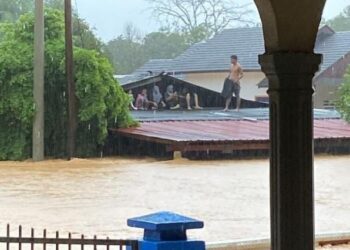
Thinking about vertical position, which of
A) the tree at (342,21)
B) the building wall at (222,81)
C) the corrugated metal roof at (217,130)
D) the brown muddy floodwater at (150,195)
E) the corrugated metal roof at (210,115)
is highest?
the tree at (342,21)

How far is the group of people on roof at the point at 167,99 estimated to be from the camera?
20781mm

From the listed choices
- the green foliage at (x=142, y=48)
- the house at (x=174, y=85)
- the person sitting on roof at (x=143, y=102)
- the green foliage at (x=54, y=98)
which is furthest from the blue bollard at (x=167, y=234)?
the green foliage at (x=142, y=48)

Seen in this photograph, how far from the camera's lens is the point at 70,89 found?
16.6m

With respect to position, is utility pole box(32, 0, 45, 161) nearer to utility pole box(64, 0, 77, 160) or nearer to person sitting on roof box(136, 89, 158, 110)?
utility pole box(64, 0, 77, 160)

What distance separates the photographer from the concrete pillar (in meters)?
3.36

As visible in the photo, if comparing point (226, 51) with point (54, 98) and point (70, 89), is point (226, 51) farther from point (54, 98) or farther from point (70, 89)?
point (70, 89)

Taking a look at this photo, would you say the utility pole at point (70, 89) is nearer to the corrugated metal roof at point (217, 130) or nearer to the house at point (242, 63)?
the corrugated metal roof at point (217, 130)

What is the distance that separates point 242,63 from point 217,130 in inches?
138

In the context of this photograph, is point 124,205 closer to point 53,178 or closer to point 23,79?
point 53,178

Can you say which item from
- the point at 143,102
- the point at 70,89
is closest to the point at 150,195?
the point at 70,89

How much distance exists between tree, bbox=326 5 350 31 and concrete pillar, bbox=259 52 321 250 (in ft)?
63.1

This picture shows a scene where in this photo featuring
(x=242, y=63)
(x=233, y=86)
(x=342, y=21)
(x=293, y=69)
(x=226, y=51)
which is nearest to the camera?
(x=293, y=69)

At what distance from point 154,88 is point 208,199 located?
1019 cm

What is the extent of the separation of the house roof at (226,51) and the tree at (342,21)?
658 millimetres
